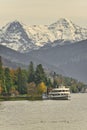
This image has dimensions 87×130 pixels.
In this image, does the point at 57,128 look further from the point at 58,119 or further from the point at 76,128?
the point at 58,119

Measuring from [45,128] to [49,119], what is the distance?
19.4 m

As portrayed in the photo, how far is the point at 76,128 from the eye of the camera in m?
104

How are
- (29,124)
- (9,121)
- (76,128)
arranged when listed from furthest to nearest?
(9,121) → (29,124) → (76,128)

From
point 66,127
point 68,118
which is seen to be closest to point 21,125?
point 66,127

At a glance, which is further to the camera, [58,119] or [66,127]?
[58,119]

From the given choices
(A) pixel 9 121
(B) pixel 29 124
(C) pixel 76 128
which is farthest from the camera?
(A) pixel 9 121

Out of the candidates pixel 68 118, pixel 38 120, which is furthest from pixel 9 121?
pixel 68 118

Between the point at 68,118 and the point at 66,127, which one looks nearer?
the point at 66,127

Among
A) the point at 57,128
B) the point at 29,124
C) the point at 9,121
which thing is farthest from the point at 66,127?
the point at 9,121

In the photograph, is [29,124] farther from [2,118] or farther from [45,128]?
[2,118]

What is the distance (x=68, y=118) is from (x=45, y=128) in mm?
22238

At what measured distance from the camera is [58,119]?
406 feet

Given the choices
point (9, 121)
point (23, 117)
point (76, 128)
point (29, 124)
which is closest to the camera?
point (76, 128)

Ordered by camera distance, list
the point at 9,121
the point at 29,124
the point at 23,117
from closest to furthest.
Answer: the point at 29,124
the point at 9,121
the point at 23,117
